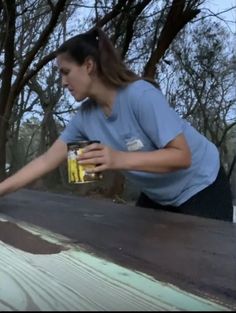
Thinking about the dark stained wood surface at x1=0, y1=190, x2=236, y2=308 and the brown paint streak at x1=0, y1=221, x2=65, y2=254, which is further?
the brown paint streak at x1=0, y1=221, x2=65, y2=254

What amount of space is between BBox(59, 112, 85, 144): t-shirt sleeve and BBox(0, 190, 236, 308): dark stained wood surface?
0.25m

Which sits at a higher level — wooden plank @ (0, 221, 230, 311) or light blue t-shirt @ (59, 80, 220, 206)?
light blue t-shirt @ (59, 80, 220, 206)

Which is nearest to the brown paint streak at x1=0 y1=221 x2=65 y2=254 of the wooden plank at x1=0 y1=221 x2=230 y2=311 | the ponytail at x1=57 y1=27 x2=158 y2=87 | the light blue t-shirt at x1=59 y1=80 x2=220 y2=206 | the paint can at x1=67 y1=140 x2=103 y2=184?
the wooden plank at x1=0 y1=221 x2=230 y2=311

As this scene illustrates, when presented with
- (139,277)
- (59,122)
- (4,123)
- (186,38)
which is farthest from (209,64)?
(139,277)

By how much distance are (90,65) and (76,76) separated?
0.05 meters

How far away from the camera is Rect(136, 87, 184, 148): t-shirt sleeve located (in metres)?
1.45

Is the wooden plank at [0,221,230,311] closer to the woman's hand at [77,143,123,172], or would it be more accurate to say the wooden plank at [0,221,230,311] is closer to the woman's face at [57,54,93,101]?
the woman's hand at [77,143,123,172]

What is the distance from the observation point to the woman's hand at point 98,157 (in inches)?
51.9

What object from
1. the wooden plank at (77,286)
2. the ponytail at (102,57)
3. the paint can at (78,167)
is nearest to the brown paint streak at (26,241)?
the wooden plank at (77,286)

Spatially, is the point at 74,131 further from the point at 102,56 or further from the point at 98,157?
the point at 98,157

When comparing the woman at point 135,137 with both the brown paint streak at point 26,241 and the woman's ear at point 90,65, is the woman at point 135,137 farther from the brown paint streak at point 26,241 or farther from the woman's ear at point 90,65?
the brown paint streak at point 26,241

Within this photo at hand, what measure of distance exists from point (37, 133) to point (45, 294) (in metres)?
14.6

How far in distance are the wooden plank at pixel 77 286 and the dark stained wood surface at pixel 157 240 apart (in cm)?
5

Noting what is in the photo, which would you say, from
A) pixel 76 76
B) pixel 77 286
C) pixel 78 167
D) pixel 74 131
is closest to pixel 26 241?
pixel 78 167
